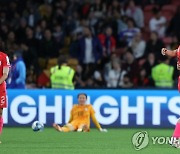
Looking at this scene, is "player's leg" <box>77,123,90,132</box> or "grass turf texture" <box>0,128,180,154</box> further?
"player's leg" <box>77,123,90,132</box>

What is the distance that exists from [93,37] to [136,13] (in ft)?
6.15

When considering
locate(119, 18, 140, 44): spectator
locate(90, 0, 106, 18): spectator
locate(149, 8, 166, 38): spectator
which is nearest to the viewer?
locate(119, 18, 140, 44): spectator

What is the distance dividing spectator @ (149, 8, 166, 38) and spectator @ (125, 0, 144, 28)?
398mm

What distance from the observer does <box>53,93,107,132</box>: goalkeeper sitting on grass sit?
1911 cm

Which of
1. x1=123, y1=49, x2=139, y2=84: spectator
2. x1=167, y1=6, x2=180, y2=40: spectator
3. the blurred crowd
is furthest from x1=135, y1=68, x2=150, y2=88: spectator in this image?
x1=167, y1=6, x2=180, y2=40: spectator

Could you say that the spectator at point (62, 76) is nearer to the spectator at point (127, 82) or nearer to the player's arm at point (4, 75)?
the spectator at point (127, 82)

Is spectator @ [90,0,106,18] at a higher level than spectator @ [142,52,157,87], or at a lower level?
higher

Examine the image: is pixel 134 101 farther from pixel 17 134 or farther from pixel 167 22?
pixel 167 22

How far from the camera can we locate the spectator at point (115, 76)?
2312cm

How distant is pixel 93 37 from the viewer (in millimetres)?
24438

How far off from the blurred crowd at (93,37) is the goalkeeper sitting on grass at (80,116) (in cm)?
327

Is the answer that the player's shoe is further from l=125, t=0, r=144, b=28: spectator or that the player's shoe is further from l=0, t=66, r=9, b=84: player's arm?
l=125, t=0, r=144, b=28: spectator

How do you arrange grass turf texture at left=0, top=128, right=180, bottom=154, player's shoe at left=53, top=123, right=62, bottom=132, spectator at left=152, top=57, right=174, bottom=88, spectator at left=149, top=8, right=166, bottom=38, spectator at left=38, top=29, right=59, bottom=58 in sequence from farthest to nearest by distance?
spectator at left=149, top=8, right=166, bottom=38
spectator at left=38, top=29, right=59, bottom=58
spectator at left=152, top=57, right=174, bottom=88
player's shoe at left=53, top=123, right=62, bottom=132
grass turf texture at left=0, top=128, right=180, bottom=154

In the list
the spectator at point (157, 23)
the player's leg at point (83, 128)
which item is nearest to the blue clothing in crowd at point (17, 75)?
the player's leg at point (83, 128)
